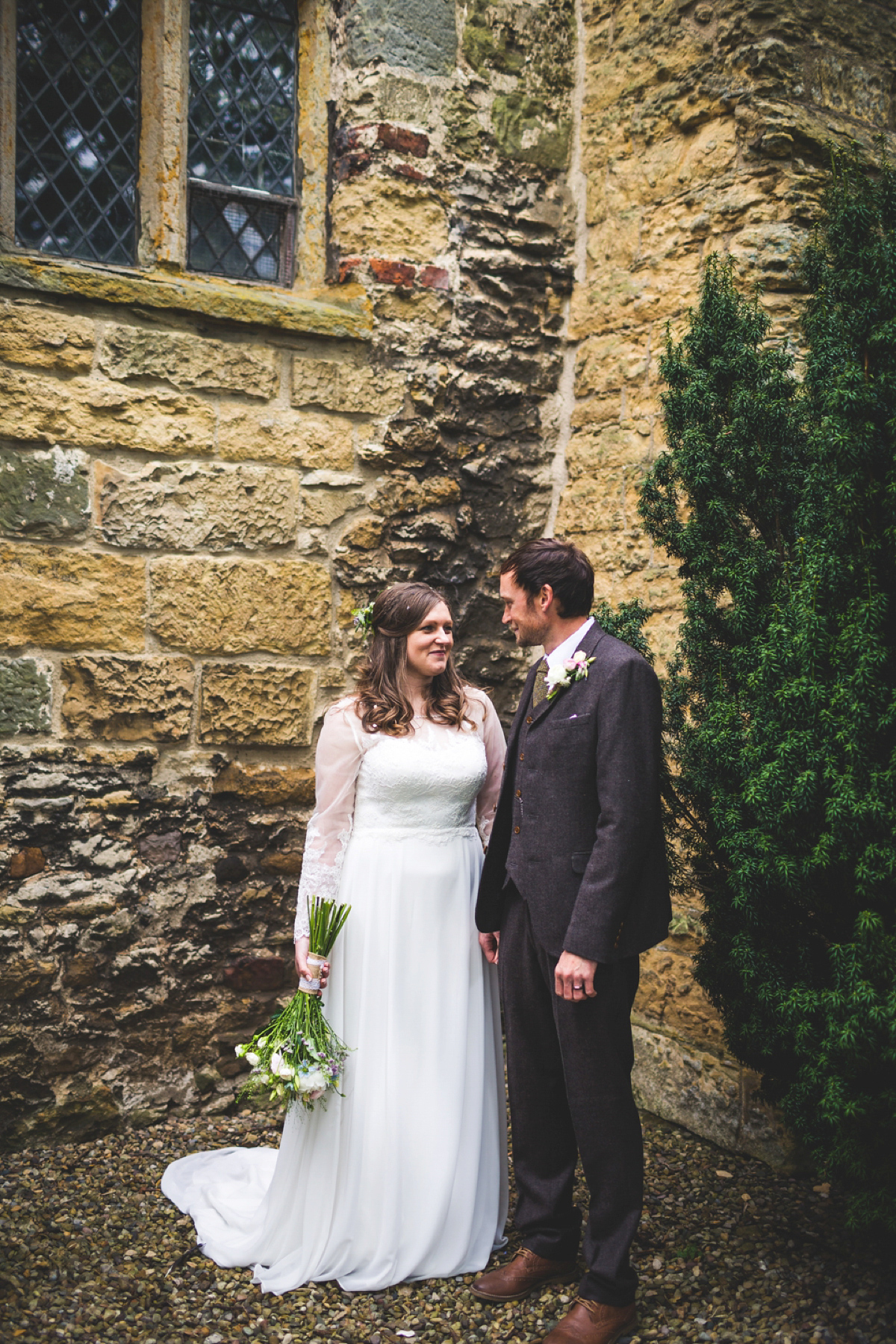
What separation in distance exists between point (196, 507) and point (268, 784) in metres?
1.13

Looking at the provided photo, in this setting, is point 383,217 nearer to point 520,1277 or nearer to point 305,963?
point 305,963

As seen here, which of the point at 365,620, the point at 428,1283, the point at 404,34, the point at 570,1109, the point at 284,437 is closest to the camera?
the point at 570,1109

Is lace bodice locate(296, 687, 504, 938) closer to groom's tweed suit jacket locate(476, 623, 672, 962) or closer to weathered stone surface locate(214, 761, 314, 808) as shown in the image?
groom's tweed suit jacket locate(476, 623, 672, 962)

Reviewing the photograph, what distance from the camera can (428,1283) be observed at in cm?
309

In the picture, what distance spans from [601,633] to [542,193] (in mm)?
Answer: 2606

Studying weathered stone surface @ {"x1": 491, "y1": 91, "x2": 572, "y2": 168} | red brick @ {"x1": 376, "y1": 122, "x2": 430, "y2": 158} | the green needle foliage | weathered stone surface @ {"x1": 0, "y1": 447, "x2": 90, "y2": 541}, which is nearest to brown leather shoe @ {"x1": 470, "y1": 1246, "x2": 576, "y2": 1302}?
the green needle foliage

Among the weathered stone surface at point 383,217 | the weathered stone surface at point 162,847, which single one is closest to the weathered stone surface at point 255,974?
the weathered stone surface at point 162,847

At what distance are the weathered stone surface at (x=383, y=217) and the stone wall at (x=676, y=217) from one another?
758mm

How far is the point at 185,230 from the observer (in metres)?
4.23

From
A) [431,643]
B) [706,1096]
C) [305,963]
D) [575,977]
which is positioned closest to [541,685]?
[431,643]

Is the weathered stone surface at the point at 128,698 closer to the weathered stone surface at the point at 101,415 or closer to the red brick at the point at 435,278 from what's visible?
the weathered stone surface at the point at 101,415

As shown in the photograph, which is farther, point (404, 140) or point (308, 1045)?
point (404, 140)

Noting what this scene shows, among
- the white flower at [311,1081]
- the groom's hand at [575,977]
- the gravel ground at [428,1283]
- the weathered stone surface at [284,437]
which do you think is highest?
the weathered stone surface at [284,437]

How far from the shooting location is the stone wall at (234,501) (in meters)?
3.82
